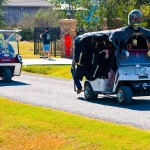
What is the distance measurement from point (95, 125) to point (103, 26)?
78.0ft

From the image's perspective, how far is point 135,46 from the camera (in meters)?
18.0

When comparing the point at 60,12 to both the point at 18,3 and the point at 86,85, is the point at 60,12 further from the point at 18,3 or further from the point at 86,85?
the point at 86,85

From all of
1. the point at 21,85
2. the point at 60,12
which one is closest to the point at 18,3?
the point at 60,12

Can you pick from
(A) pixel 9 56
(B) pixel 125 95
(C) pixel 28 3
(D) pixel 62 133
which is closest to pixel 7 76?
(A) pixel 9 56

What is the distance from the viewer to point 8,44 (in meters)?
24.8

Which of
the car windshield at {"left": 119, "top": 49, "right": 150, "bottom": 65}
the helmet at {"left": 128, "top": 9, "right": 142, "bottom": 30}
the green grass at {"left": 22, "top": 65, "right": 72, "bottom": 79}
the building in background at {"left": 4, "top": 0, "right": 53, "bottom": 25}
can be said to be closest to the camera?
the helmet at {"left": 128, "top": 9, "right": 142, "bottom": 30}

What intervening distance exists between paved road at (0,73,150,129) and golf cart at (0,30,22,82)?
36 cm

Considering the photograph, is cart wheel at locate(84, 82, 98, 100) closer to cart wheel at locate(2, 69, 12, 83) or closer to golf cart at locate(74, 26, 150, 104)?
golf cart at locate(74, 26, 150, 104)

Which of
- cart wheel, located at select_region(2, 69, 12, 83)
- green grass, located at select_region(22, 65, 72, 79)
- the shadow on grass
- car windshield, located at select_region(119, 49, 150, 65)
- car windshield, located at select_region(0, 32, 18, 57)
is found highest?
car windshield, located at select_region(119, 49, 150, 65)

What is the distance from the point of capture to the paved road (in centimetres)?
1471

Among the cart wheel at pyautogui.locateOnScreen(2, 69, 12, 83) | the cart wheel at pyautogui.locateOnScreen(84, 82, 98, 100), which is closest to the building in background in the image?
the cart wheel at pyautogui.locateOnScreen(2, 69, 12, 83)

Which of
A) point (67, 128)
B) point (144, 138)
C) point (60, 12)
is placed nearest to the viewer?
point (144, 138)

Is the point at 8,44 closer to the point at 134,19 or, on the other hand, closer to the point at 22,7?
the point at 134,19

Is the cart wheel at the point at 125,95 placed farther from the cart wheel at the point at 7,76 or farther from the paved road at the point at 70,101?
the cart wheel at the point at 7,76
